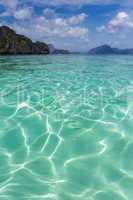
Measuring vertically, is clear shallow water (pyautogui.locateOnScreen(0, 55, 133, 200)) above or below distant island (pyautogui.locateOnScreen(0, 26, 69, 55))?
below

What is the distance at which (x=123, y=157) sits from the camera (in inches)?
174

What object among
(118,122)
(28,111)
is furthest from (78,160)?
(28,111)

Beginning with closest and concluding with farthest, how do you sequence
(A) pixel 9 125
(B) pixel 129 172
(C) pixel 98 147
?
(B) pixel 129 172 → (C) pixel 98 147 → (A) pixel 9 125

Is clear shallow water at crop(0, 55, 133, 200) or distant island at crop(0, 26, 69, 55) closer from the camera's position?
clear shallow water at crop(0, 55, 133, 200)

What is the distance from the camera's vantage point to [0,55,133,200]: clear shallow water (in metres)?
3.53

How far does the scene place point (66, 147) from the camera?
474 cm

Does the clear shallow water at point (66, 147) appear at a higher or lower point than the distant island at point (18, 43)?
lower

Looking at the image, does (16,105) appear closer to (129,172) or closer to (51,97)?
(51,97)

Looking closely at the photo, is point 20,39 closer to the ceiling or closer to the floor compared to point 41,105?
closer to the ceiling

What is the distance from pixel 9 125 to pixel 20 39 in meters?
115

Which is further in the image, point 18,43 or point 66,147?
point 18,43

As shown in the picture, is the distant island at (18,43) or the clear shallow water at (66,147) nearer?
the clear shallow water at (66,147)

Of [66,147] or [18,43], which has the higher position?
[18,43]

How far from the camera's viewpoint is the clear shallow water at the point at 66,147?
3531mm
